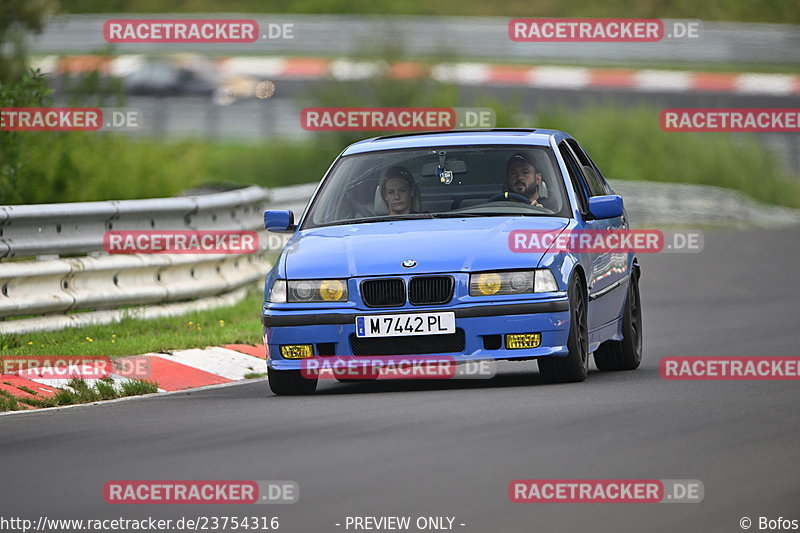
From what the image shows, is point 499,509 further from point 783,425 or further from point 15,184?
point 15,184

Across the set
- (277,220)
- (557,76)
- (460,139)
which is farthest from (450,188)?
(557,76)

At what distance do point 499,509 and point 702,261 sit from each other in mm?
17766

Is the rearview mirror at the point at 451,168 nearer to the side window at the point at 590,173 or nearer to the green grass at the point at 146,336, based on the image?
the side window at the point at 590,173

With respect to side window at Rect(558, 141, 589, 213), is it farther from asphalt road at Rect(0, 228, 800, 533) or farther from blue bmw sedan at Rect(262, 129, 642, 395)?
asphalt road at Rect(0, 228, 800, 533)

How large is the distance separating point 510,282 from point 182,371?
9.87ft

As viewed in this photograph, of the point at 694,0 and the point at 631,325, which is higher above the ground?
the point at 694,0

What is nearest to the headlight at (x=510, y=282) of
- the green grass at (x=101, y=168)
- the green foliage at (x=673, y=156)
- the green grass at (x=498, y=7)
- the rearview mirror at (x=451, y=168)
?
the rearview mirror at (x=451, y=168)

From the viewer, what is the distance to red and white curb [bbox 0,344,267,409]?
38.3ft

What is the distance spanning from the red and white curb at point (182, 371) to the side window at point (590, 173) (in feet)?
8.99

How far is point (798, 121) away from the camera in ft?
126

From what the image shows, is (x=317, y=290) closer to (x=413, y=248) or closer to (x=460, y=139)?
(x=413, y=248)

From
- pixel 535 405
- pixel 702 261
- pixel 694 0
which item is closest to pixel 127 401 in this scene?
pixel 535 405

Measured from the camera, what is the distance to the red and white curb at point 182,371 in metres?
11.7

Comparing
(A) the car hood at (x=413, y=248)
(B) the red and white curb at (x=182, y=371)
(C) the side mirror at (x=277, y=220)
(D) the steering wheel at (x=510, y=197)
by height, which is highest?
(D) the steering wheel at (x=510, y=197)
